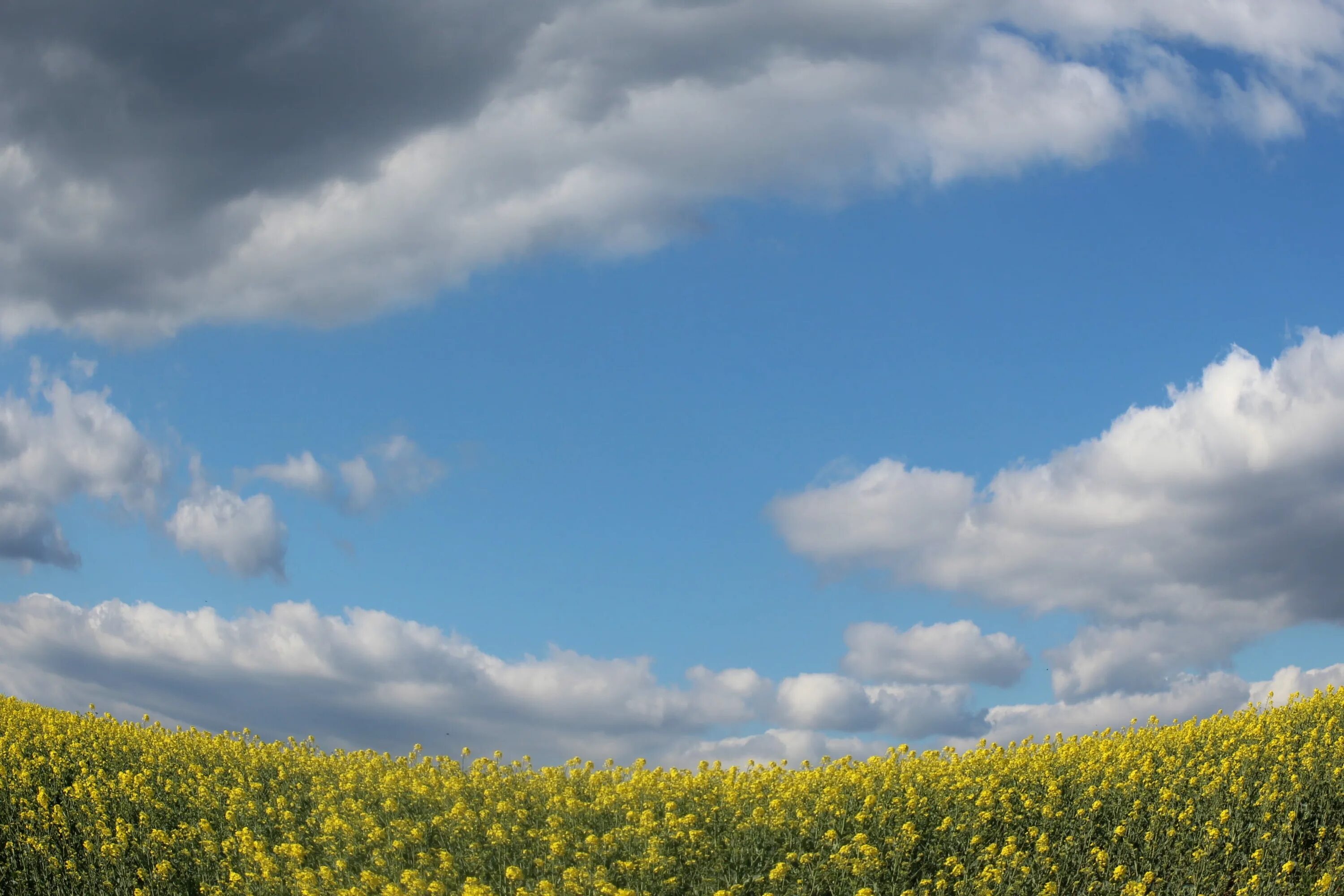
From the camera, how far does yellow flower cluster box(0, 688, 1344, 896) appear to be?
34.9ft

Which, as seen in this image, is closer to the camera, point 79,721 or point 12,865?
point 12,865

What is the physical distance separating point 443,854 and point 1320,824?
10.1 metres

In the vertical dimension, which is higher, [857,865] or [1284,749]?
[1284,749]

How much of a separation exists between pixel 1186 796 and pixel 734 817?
5.70 meters

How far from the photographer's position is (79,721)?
63.9 feet

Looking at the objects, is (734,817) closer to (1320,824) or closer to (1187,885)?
(1187,885)

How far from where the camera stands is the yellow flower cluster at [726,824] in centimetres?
1064

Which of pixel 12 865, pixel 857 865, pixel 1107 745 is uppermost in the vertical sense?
pixel 1107 745

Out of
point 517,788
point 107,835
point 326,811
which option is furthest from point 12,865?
point 517,788

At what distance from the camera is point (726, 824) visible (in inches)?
453

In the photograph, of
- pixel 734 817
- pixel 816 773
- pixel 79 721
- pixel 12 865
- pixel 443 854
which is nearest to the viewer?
pixel 443 854

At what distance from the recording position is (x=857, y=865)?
10.3 meters

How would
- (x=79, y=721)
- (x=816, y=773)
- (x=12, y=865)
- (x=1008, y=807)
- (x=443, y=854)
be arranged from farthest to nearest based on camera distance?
1. (x=79, y=721)
2. (x=12, y=865)
3. (x=816, y=773)
4. (x=1008, y=807)
5. (x=443, y=854)

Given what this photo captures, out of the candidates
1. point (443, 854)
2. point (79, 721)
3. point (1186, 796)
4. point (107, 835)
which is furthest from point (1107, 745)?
point (79, 721)
